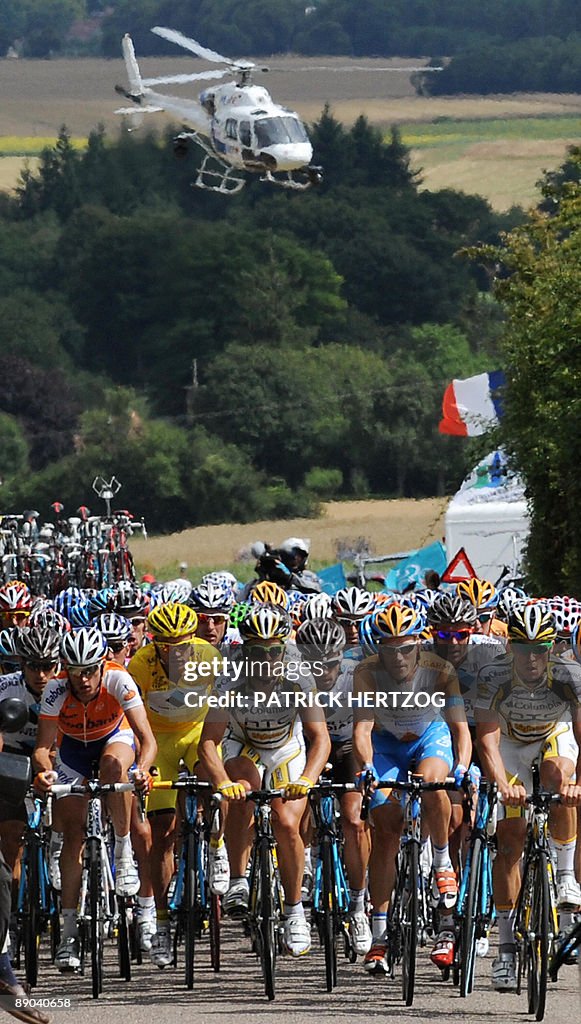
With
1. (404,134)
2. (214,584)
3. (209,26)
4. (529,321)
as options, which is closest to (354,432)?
(404,134)

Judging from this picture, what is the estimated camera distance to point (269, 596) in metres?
12.9

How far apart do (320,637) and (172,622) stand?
0.70 m

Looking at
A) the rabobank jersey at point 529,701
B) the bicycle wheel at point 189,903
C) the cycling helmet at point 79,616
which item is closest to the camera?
the rabobank jersey at point 529,701

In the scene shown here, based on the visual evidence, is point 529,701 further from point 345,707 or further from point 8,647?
point 8,647

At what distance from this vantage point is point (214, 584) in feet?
40.1

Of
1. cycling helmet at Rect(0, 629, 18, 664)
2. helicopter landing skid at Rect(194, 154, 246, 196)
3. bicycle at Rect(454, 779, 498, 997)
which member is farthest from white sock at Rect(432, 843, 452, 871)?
helicopter landing skid at Rect(194, 154, 246, 196)

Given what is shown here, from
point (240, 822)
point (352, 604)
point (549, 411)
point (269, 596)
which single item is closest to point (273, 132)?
point (549, 411)

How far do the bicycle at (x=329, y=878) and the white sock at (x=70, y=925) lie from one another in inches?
41.6

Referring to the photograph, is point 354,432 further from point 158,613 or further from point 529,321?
point 158,613

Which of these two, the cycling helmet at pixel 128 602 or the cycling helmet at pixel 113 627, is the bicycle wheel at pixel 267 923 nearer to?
the cycling helmet at pixel 113 627

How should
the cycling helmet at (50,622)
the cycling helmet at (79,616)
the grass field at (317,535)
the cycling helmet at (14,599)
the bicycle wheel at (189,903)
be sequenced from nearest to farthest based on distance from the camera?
1. the bicycle wheel at (189,903)
2. the cycling helmet at (50,622)
3. the cycling helmet at (79,616)
4. the cycling helmet at (14,599)
5. the grass field at (317,535)

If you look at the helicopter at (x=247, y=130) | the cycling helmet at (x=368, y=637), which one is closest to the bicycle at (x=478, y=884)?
the cycling helmet at (x=368, y=637)

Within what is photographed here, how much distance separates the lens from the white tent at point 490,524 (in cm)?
3112

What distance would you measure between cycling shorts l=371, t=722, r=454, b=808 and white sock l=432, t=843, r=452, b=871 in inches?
13.1
